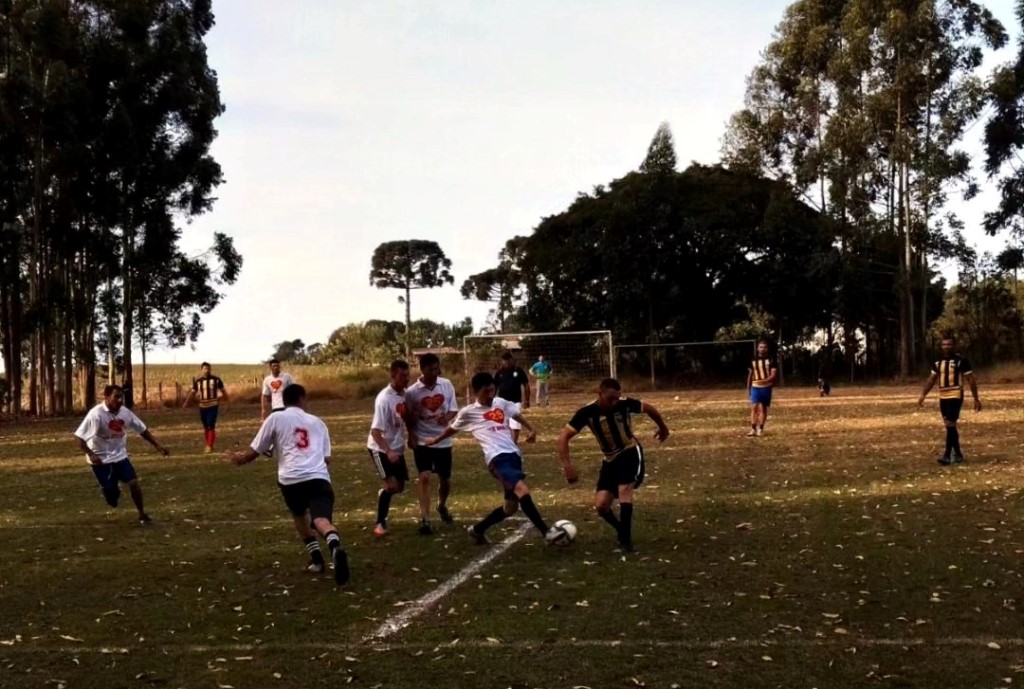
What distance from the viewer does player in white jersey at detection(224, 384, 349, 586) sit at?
8977 millimetres

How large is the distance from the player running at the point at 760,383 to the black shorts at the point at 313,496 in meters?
13.0

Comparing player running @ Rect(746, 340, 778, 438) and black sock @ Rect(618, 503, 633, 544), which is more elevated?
player running @ Rect(746, 340, 778, 438)

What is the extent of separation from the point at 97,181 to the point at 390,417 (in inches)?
1418

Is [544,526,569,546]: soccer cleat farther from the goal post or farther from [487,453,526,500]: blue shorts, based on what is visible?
the goal post

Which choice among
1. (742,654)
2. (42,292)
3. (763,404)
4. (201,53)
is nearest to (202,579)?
(742,654)

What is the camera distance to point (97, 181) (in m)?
43.1

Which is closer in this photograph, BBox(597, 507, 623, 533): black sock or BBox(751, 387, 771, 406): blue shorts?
BBox(597, 507, 623, 533): black sock

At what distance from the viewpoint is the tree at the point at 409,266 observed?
275 ft

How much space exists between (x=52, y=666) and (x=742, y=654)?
4057mm

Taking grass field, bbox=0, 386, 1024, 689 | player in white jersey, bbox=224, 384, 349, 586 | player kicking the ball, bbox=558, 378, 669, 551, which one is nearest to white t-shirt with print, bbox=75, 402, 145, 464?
grass field, bbox=0, 386, 1024, 689

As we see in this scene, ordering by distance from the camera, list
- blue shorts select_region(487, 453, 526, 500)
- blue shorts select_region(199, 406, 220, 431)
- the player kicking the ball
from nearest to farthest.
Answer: the player kicking the ball, blue shorts select_region(487, 453, 526, 500), blue shorts select_region(199, 406, 220, 431)

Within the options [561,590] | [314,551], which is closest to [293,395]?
[314,551]

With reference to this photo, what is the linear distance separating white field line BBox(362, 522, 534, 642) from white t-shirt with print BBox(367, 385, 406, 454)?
62.2 inches

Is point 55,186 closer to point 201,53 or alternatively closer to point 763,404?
point 201,53
